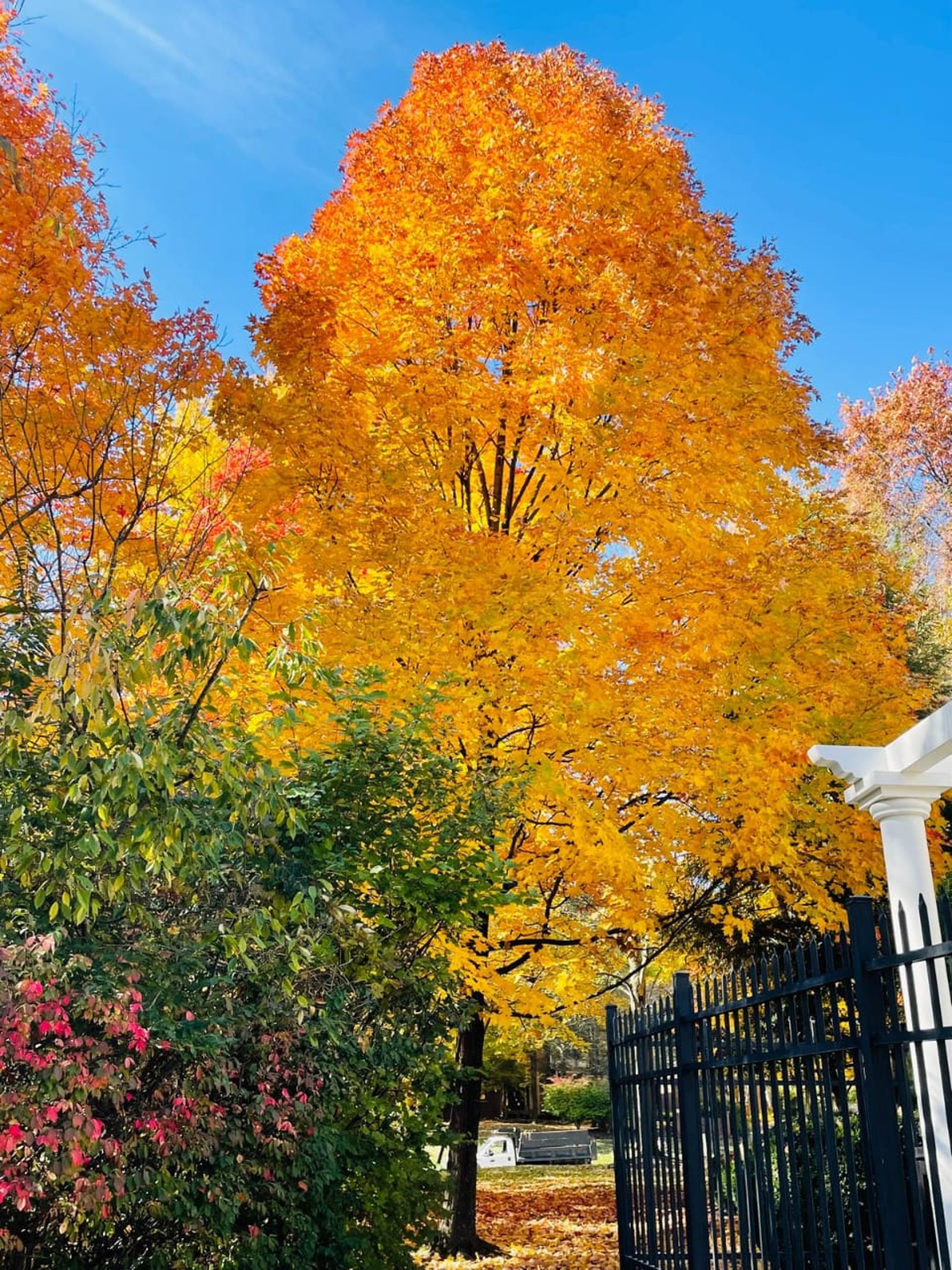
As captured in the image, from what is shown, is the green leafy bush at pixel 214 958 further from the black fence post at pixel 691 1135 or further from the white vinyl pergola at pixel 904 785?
the white vinyl pergola at pixel 904 785

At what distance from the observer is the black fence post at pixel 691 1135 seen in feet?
16.2

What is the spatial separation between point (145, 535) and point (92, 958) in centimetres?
582

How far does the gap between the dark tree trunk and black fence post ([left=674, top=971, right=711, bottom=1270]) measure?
14.8 feet

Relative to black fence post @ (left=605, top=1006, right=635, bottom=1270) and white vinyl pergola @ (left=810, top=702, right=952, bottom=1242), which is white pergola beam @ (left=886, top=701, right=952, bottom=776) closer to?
white vinyl pergola @ (left=810, top=702, right=952, bottom=1242)

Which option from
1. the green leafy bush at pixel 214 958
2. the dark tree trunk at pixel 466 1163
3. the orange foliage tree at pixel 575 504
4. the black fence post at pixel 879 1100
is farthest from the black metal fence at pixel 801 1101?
the dark tree trunk at pixel 466 1163

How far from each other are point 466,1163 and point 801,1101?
7.35 metres

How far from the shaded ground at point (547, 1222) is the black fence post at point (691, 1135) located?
15.9ft

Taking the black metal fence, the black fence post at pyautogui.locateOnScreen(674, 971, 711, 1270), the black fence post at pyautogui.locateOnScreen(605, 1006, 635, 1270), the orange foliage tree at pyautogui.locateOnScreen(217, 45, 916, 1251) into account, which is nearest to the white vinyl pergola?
the black metal fence

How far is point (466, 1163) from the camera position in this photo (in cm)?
1008

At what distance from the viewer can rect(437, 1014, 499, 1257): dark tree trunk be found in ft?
31.8

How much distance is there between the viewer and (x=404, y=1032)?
665cm

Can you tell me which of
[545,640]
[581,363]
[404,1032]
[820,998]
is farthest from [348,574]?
[820,998]

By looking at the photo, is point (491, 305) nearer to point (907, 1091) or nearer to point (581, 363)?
point (581, 363)

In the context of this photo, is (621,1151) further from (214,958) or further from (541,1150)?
(541,1150)
